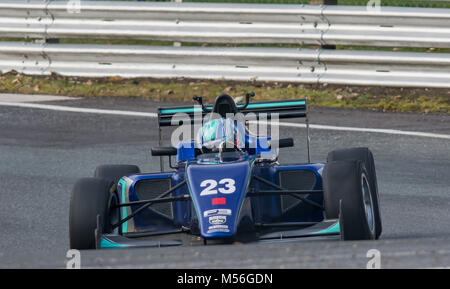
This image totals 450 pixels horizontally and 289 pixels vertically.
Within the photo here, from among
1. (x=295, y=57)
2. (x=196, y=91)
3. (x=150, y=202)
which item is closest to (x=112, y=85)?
(x=196, y=91)

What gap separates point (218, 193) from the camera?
17.5 feet

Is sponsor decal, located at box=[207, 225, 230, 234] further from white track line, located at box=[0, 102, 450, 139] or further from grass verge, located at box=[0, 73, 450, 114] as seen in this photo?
grass verge, located at box=[0, 73, 450, 114]

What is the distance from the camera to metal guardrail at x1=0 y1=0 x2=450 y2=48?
34.1 ft

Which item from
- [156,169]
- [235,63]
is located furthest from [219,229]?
[235,63]

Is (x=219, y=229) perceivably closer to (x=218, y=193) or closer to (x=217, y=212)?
(x=217, y=212)

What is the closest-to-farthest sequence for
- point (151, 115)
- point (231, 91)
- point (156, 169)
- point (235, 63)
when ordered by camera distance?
point (156, 169)
point (151, 115)
point (231, 91)
point (235, 63)

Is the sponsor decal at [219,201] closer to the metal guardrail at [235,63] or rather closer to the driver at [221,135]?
the driver at [221,135]

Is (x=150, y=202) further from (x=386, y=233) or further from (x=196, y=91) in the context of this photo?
(x=196, y=91)

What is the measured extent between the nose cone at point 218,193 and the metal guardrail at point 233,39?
5.13 meters

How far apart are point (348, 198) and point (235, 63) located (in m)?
5.90
